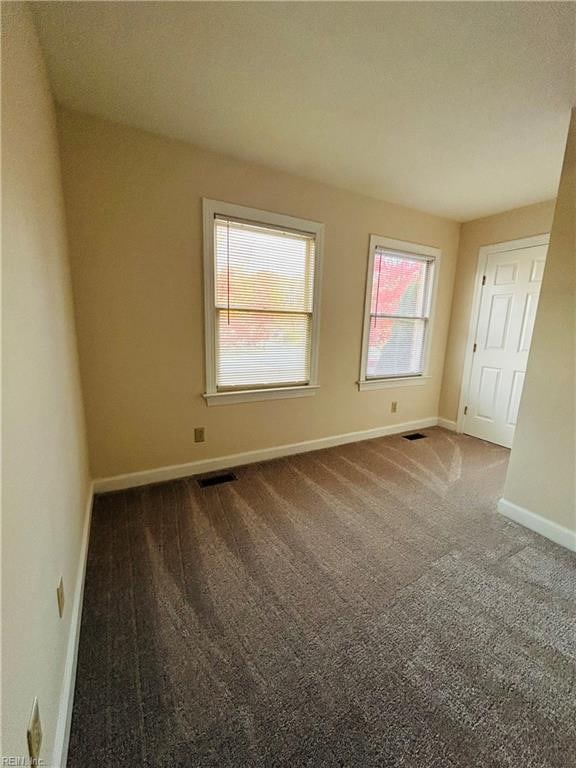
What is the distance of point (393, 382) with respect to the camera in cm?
367

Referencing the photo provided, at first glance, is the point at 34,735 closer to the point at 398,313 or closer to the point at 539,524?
the point at 539,524

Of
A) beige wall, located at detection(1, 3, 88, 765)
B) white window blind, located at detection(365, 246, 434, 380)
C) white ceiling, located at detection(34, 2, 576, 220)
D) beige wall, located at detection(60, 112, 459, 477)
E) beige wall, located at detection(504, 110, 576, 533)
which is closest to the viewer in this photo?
beige wall, located at detection(1, 3, 88, 765)

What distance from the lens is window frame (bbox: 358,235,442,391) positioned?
3211 millimetres

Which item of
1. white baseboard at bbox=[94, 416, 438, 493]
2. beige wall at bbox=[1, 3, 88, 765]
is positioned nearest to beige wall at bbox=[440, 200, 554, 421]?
white baseboard at bbox=[94, 416, 438, 493]

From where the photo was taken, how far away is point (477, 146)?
2170 mm

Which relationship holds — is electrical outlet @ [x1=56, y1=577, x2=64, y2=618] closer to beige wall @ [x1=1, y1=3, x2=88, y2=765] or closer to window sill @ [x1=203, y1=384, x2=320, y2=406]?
beige wall @ [x1=1, y1=3, x2=88, y2=765]

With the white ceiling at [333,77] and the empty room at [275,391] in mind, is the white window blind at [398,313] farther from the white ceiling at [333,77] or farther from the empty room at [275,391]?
the white ceiling at [333,77]

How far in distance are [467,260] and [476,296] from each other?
1.50 ft

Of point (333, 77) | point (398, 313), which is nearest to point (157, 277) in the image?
point (333, 77)

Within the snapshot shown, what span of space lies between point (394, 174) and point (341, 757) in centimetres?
340

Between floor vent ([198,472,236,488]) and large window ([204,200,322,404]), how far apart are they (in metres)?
0.64

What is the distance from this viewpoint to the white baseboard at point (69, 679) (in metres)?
0.90

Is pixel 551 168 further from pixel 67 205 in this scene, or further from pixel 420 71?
pixel 67 205

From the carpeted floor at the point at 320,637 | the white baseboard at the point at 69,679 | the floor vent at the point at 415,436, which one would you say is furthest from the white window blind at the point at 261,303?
the floor vent at the point at 415,436
